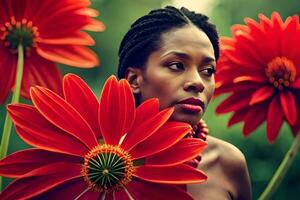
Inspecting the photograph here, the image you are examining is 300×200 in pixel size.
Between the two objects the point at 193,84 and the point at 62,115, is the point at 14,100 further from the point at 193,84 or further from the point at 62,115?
the point at 193,84

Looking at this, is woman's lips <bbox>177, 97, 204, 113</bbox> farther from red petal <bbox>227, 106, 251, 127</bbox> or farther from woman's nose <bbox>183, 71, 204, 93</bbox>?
red petal <bbox>227, 106, 251, 127</bbox>

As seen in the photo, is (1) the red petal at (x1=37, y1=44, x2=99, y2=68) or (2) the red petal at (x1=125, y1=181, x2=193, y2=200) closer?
(2) the red petal at (x1=125, y1=181, x2=193, y2=200)

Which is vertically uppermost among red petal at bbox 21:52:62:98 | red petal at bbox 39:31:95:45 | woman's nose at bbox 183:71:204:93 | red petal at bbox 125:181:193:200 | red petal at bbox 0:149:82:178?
red petal at bbox 39:31:95:45

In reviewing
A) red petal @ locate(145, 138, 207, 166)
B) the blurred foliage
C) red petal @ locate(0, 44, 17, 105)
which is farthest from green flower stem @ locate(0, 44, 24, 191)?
the blurred foliage

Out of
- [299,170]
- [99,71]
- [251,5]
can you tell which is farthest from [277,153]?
[251,5]

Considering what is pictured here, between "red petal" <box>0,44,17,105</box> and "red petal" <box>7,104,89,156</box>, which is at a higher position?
"red petal" <box>0,44,17,105</box>

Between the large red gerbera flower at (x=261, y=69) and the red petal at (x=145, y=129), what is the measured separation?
220mm

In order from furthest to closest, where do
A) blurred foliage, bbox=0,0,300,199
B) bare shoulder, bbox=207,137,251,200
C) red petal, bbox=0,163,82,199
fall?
1. blurred foliage, bbox=0,0,300,199
2. bare shoulder, bbox=207,137,251,200
3. red petal, bbox=0,163,82,199

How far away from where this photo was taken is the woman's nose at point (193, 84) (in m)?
0.67

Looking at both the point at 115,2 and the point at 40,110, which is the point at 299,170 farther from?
the point at 40,110

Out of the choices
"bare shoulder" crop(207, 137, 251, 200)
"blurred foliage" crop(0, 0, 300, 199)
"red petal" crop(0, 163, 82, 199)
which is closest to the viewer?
"red petal" crop(0, 163, 82, 199)

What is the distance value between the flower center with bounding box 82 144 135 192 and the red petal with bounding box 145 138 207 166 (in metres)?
0.02

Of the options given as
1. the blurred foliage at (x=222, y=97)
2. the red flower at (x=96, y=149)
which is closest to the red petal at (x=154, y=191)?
the red flower at (x=96, y=149)

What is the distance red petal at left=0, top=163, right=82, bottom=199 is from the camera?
547 millimetres
